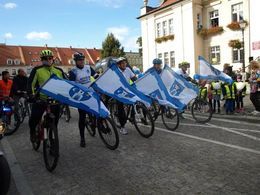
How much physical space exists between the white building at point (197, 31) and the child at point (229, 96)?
15.1 meters

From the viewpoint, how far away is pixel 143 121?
715cm

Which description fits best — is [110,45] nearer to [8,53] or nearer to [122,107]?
[8,53]

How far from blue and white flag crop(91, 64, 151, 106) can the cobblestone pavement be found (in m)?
0.97

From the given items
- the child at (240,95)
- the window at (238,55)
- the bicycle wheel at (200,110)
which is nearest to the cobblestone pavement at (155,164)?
the bicycle wheel at (200,110)

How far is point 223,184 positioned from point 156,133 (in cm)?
349

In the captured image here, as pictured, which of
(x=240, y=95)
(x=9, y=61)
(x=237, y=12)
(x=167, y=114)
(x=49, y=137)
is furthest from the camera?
(x=9, y=61)

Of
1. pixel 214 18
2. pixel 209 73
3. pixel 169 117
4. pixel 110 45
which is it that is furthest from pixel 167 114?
pixel 110 45

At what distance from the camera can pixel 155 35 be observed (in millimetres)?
34531

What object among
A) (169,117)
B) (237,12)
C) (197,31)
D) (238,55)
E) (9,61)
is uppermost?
(9,61)

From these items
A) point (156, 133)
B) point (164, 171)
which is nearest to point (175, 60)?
point (156, 133)

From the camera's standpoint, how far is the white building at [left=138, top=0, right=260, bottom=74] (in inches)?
1024

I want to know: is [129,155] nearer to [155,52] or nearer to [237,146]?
[237,146]

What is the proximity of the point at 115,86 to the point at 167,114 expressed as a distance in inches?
79.3

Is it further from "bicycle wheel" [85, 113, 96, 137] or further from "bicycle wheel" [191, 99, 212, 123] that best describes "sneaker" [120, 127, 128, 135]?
"bicycle wheel" [191, 99, 212, 123]
